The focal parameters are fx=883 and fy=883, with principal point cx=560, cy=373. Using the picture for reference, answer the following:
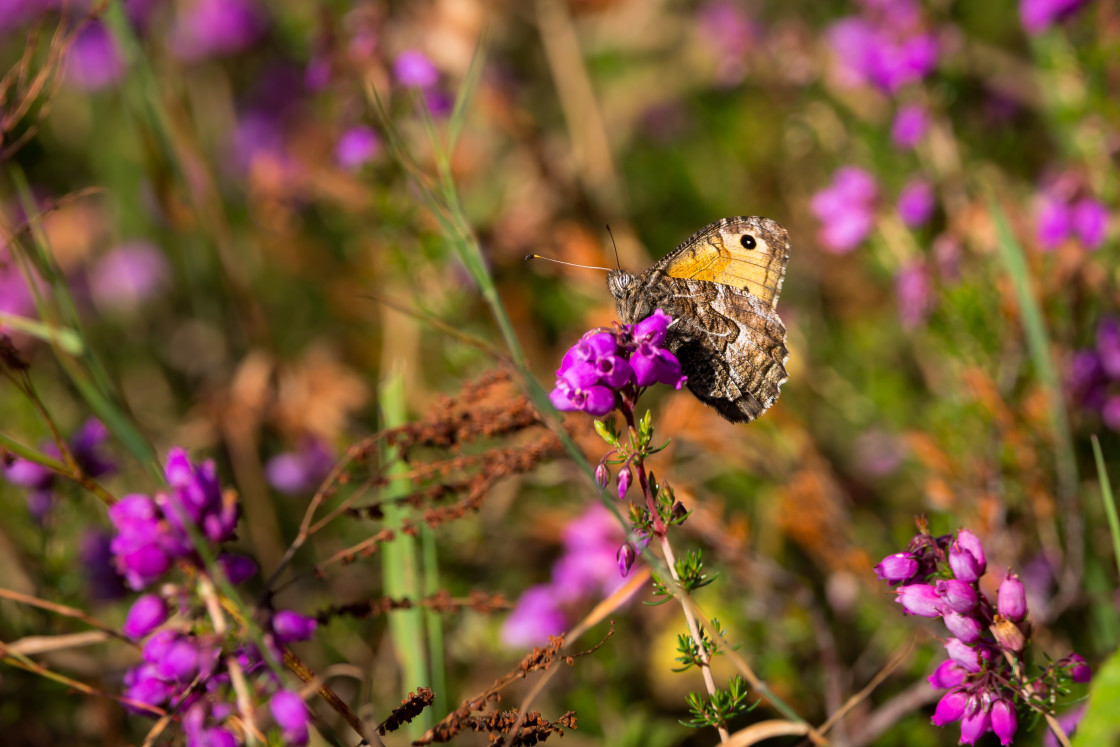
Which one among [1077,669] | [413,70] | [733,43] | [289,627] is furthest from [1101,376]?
[413,70]

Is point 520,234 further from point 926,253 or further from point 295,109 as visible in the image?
point 295,109

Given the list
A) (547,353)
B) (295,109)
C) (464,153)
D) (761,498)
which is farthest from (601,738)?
(295,109)

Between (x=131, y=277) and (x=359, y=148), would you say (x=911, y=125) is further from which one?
(x=131, y=277)

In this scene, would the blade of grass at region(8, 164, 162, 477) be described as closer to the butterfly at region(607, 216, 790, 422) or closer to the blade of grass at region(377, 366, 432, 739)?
the blade of grass at region(377, 366, 432, 739)

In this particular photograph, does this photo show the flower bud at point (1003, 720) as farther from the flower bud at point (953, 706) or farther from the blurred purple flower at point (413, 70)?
the blurred purple flower at point (413, 70)

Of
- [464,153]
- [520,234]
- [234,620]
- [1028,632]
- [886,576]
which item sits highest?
[464,153]

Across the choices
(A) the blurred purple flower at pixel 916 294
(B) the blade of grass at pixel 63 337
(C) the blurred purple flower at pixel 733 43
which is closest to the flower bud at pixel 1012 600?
(B) the blade of grass at pixel 63 337
